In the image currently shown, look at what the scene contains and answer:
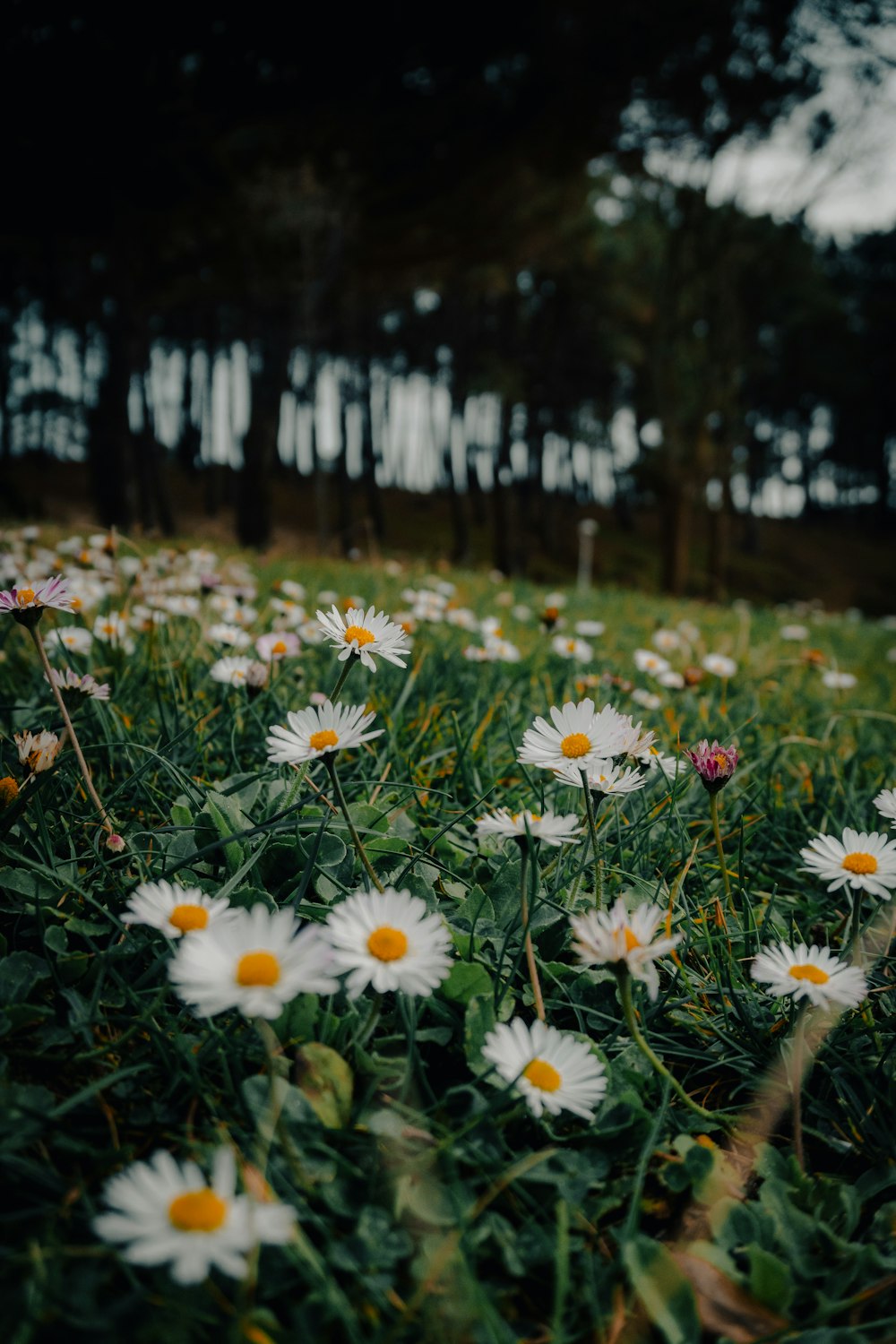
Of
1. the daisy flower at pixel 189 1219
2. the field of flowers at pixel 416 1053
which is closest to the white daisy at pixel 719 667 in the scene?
the field of flowers at pixel 416 1053

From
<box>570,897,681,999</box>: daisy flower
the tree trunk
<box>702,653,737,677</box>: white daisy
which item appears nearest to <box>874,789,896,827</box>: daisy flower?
<box>570,897,681,999</box>: daisy flower

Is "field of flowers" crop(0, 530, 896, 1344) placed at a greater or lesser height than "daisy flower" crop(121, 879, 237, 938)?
lesser

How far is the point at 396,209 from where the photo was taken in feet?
33.9

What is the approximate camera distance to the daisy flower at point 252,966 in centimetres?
56

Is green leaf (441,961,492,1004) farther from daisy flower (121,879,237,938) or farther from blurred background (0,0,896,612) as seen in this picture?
blurred background (0,0,896,612)

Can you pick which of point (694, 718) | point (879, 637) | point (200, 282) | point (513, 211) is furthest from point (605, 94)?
point (694, 718)

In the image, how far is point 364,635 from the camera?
0.96 m

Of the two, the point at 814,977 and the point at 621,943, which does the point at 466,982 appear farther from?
the point at 814,977

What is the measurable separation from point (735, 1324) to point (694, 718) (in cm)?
134

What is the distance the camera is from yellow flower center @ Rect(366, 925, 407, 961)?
663 millimetres

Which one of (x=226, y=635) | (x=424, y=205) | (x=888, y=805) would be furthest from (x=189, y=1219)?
(x=424, y=205)

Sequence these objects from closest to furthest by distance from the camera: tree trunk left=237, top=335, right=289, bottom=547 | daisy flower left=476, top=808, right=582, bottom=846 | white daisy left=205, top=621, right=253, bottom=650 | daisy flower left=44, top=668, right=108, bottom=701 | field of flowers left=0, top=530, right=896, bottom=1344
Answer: field of flowers left=0, top=530, right=896, bottom=1344
daisy flower left=476, top=808, right=582, bottom=846
daisy flower left=44, top=668, right=108, bottom=701
white daisy left=205, top=621, right=253, bottom=650
tree trunk left=237, top=335, right=289, bottom=547

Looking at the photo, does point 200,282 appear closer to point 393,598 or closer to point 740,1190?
point 393,598

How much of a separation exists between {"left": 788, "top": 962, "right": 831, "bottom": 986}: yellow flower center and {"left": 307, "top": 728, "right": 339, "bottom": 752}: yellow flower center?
1.71ft
